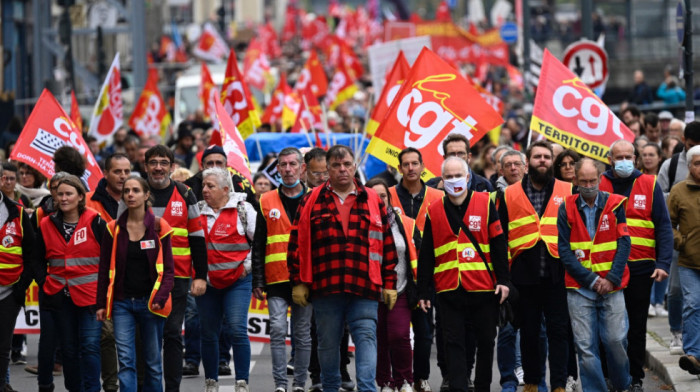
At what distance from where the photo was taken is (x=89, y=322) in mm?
9992

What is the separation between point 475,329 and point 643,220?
1689 mm

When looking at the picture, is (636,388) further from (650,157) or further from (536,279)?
(650,157)

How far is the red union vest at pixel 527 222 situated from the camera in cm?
1044

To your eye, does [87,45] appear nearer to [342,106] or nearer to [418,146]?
[342,106]

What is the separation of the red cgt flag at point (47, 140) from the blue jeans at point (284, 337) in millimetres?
2741

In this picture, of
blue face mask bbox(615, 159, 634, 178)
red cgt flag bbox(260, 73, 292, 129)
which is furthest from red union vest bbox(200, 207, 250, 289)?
red cgt flag bbox(260, 73, 292, 129)

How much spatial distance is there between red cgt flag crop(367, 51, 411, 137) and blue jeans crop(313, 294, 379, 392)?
4.27 metres

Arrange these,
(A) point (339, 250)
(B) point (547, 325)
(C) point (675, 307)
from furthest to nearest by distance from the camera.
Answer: (C) point (675, 307) < (B) point (547, 325) < (A) point (339, 250)

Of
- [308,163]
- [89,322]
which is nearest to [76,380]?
[89,322]

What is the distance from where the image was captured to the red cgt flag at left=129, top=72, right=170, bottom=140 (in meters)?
22.5

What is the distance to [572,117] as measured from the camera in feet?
41.3

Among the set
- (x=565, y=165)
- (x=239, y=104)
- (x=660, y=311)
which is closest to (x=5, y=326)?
(x=565, y=165)

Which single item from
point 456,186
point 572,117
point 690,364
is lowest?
point 690,364

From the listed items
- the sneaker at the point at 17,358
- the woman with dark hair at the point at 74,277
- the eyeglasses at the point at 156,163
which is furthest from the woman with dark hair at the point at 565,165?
the sneaker at the point at 17,358
